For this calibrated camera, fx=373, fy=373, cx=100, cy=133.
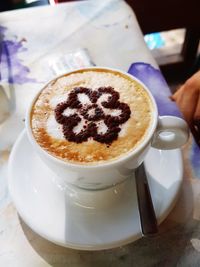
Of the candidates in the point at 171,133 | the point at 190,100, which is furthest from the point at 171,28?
the point at 171,133

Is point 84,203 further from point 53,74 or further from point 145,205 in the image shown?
point 53,74

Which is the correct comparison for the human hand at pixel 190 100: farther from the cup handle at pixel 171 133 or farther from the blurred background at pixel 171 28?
the blurred background at pixel 171 28

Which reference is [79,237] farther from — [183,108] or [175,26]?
[175,26]

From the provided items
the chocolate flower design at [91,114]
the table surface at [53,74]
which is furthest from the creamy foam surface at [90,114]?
the table surface at [53,74]

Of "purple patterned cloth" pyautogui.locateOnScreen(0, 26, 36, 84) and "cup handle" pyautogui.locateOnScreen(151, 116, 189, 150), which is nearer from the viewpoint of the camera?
"cup handle" pyautogui.locateOnScreen(151, 116, 189, 150)

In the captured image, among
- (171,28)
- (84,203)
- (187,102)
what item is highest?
(84,203)

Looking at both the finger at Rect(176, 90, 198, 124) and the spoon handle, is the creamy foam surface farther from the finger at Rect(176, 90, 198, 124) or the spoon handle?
the finger at Rect(176, 90, 198, 124)

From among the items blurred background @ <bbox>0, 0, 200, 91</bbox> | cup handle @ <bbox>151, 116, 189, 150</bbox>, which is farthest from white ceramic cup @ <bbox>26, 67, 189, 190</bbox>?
blurred background @ <bbox>0, 0, 200, 91</bbox>
